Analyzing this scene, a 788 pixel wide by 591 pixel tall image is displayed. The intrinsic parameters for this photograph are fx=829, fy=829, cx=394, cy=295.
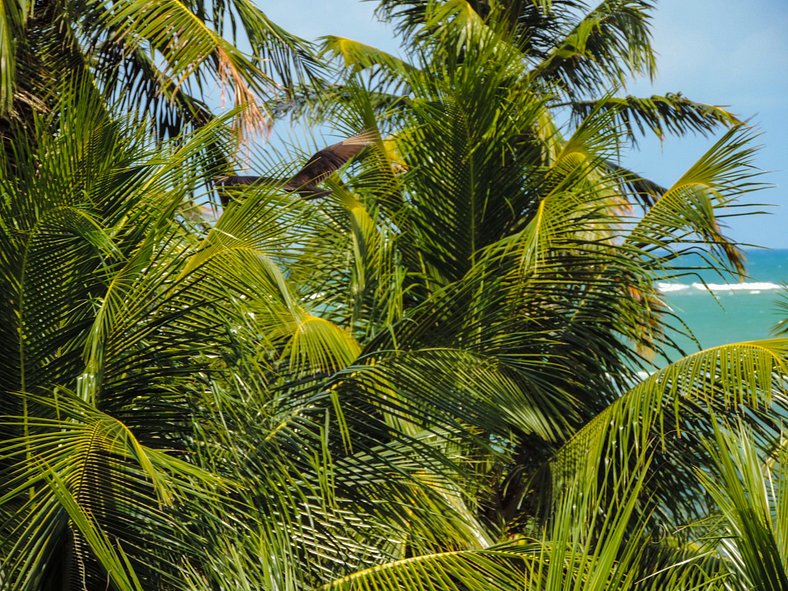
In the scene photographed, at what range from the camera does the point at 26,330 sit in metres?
3.05

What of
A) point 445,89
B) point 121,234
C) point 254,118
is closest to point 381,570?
point 121,234

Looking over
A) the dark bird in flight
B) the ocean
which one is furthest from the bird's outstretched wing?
the ocean

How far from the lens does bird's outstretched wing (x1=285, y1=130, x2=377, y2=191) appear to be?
5066mm

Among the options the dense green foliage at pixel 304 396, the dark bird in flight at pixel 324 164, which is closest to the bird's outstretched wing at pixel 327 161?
the dark bird in flight at pixel 324 164

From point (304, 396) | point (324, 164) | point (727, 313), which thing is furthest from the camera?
point (727, 313)

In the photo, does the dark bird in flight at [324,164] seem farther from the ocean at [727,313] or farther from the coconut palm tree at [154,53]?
the ocean at [727,313]

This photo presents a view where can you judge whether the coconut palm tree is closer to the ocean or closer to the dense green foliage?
the dense green foliage

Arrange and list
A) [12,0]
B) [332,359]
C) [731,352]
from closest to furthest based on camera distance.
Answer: [731,352] → [332,359] → [12,0]

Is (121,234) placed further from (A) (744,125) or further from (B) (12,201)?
(A) (744,125)

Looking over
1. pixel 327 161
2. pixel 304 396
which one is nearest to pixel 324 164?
pixel 327 161

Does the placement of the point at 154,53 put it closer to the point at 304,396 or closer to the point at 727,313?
the point at 304,396

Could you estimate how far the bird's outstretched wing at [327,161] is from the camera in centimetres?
507

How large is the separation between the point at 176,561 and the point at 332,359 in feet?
5.69

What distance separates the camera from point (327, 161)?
17.5 feet
